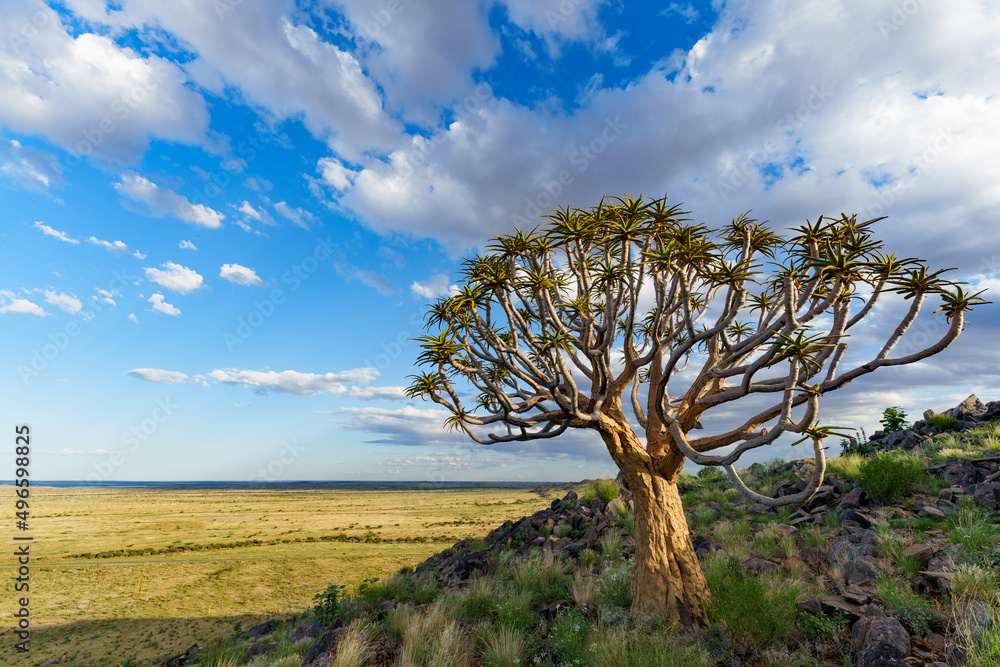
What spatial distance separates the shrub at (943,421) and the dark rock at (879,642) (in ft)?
67.7

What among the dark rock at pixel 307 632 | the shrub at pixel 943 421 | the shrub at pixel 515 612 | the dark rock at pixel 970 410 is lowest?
the dark rock at pixel 307 632

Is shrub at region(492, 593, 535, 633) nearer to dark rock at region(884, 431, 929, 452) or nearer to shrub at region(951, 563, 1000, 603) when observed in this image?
shrub at region(951, 563, 1000, 603)

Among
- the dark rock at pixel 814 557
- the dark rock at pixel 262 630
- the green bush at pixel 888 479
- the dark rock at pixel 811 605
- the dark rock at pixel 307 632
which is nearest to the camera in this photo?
the dark rock at pixel 811 605

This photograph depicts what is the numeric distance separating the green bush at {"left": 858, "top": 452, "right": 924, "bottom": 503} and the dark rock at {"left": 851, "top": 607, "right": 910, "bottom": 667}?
7946mm

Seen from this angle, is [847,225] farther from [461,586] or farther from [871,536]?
[461,586]

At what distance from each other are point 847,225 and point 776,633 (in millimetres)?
6872

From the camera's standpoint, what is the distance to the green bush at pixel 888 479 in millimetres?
12469

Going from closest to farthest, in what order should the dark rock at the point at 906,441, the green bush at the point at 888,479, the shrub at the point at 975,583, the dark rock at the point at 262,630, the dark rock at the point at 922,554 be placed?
the shrub at the point at 975,583 → the dark rock at the point at 922,554 → the green bush at the point at 888,479 → the dark rock at the point at 262,630 → the dark rock at the point at 906,441

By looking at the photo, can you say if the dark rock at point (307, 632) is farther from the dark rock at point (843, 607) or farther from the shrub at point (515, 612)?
the dark rock at point (843, 607)

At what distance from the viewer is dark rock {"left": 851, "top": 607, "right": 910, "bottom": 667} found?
5.84m

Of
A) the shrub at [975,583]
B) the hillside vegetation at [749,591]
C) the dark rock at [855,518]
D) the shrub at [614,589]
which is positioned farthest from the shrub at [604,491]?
the shrub at [975,583]

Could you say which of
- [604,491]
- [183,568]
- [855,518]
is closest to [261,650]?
[604,491]

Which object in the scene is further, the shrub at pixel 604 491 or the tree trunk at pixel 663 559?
the shrub at pixel 604 491

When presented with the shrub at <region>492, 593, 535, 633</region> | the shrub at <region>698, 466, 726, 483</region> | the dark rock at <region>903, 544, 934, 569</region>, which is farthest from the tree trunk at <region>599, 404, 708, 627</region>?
the shrub at <region>698, 466, 726, 483</region>
